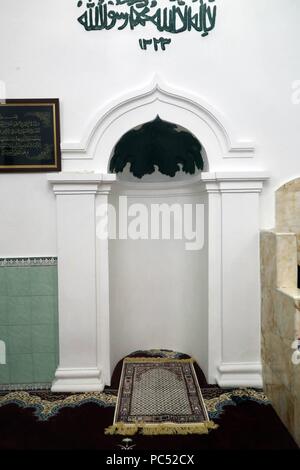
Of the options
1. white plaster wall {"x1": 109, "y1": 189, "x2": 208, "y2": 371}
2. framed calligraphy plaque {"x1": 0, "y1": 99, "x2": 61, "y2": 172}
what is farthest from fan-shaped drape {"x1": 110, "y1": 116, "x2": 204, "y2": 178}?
framed calligraphy plaque {"x1": 0, "y1": 99, "x2": 61, "y2": 172}

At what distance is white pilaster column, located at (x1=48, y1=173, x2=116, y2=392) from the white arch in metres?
0.32

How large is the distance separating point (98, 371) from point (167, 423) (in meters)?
0.78

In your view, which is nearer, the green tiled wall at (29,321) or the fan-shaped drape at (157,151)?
the green tiled wall at (29,321)

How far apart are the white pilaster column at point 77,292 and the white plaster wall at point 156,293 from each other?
63 cm

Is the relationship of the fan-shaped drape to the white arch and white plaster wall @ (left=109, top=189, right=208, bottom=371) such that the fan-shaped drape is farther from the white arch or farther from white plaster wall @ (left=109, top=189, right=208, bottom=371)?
white plaster wall @ (left=109, top=189, right=208, bottom=371)

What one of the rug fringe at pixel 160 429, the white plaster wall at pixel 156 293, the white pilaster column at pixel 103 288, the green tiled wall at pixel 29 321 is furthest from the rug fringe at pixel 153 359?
the rug fringe at pixel 160 429

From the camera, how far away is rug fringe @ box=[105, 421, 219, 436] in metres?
2.32

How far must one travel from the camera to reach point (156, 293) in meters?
3.68

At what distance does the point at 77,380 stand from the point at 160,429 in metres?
0.91

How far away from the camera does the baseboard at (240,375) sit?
289 centimetres

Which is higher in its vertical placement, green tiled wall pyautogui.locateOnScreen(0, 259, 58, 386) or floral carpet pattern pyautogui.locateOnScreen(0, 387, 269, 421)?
green tiled wall pyautogui.locateOnScreen(0, 259, 58, 386)

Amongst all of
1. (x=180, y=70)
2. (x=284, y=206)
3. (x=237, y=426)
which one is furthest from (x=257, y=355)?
(x=180, y=70)

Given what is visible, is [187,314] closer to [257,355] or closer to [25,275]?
[257,355]

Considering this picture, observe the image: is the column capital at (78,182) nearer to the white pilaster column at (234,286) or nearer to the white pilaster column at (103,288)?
the white pilaster column at (103,288)
